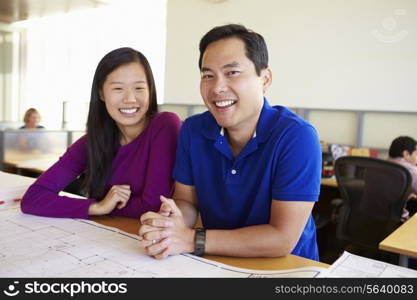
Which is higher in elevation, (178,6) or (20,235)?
(178,6)

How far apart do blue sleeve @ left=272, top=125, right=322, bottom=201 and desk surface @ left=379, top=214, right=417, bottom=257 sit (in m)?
0.80

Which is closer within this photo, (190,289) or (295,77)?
(190,289)

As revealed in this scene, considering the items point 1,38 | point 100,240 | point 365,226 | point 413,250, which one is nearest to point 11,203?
point 100,240

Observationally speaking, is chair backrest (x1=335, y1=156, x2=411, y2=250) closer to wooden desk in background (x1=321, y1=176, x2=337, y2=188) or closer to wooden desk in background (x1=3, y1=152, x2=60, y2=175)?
wooden desk in background (x1=321, y1=176, x2=337, y2=188)

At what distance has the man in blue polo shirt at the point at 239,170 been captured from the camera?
3.43 ft

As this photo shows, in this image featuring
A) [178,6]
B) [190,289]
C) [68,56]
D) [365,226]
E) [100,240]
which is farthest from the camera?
[68,56]

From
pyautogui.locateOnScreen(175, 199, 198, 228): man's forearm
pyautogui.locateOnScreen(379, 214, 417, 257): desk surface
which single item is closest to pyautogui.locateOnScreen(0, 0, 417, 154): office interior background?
pyautogui.locateOnScreen(175, 199, 198, 228): man's forearm

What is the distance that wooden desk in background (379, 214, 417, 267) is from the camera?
5.55 feet

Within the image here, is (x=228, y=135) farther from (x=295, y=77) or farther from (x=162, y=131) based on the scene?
(x=295, y=77)

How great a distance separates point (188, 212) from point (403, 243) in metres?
1.04

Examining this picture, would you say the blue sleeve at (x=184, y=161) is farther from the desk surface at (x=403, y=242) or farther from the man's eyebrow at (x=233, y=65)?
the desk surface at (x=403, y=242)

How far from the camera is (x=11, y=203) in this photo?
60.0 inches

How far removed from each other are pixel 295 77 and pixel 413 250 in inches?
133

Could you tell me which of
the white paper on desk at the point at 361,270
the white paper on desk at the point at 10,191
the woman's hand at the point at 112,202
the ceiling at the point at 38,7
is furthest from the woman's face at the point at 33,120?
the white paper on desk at the point at 361,270
